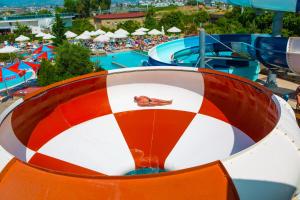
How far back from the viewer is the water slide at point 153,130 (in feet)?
8.10

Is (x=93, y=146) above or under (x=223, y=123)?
under

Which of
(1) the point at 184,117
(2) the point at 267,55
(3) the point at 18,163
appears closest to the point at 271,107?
(1) the point at 184,117

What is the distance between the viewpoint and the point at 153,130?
16.3 feet

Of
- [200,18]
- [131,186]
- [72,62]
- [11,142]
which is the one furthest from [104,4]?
[131,186]

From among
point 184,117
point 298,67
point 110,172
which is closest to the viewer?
point 110,172

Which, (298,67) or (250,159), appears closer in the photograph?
(250,159)

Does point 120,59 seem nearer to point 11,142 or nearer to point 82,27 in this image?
point 82,27

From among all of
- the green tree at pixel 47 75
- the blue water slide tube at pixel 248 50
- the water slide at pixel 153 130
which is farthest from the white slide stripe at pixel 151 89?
the green tree at pixel 47 75

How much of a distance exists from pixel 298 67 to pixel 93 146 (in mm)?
7070

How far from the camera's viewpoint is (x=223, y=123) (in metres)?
4.58

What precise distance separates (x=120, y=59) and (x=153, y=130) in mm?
17742

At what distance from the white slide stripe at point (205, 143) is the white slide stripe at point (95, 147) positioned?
687 millimetres

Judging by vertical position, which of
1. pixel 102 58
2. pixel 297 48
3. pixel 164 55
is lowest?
pixel 102 58

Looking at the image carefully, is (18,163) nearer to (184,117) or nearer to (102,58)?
(184,117)
